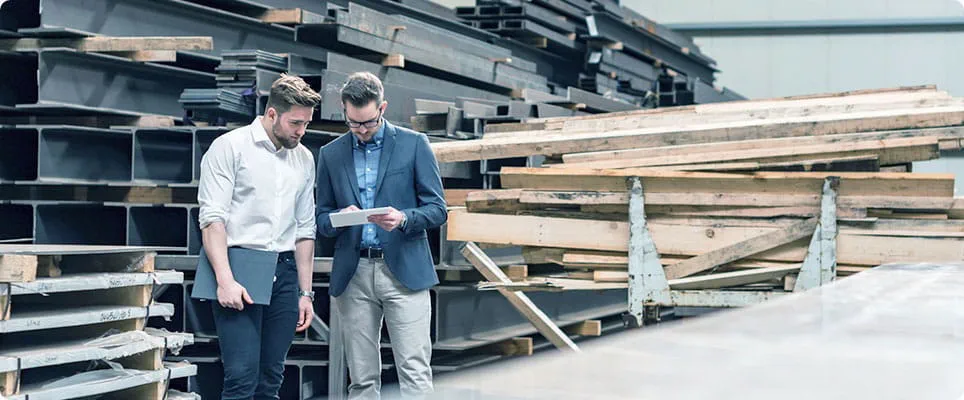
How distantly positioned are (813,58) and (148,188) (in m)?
12.8

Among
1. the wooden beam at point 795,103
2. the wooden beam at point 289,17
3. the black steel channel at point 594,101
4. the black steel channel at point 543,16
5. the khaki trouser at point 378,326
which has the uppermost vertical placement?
the black steel channel at point 543,16

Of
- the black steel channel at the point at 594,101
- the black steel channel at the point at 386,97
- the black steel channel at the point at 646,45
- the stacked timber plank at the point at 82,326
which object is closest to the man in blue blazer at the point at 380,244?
the stacked timber plank at the point at 82,326

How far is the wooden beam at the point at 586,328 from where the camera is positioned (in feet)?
25.6

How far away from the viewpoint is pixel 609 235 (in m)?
5.37

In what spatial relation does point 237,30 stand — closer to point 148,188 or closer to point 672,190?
point 148,188

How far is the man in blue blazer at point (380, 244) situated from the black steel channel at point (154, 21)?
2325 mm

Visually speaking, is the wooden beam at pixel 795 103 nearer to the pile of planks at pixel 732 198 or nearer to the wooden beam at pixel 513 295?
the pile of planks at pixel 732 198

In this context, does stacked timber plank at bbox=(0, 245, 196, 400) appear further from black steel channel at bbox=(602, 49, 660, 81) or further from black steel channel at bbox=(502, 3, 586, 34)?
black steel channel at bbox=(602, 49, 660, 81)

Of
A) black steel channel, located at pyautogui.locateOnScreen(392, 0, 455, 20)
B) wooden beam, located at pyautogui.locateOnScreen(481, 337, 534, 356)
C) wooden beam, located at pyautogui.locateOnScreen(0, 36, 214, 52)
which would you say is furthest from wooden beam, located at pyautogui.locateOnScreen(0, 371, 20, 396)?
black steel channel, located at pyautogui.locateOnScreen(392, 0, 455, 20)

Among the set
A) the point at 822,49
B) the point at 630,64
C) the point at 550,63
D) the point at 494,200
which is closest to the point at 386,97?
the point at 494,200

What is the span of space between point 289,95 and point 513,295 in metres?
2.18

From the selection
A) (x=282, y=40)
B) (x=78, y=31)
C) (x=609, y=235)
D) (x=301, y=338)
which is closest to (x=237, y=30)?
(x=282, y=40)

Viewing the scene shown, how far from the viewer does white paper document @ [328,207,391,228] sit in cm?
404

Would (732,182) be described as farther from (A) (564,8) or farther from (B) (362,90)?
(A) (564,8)
